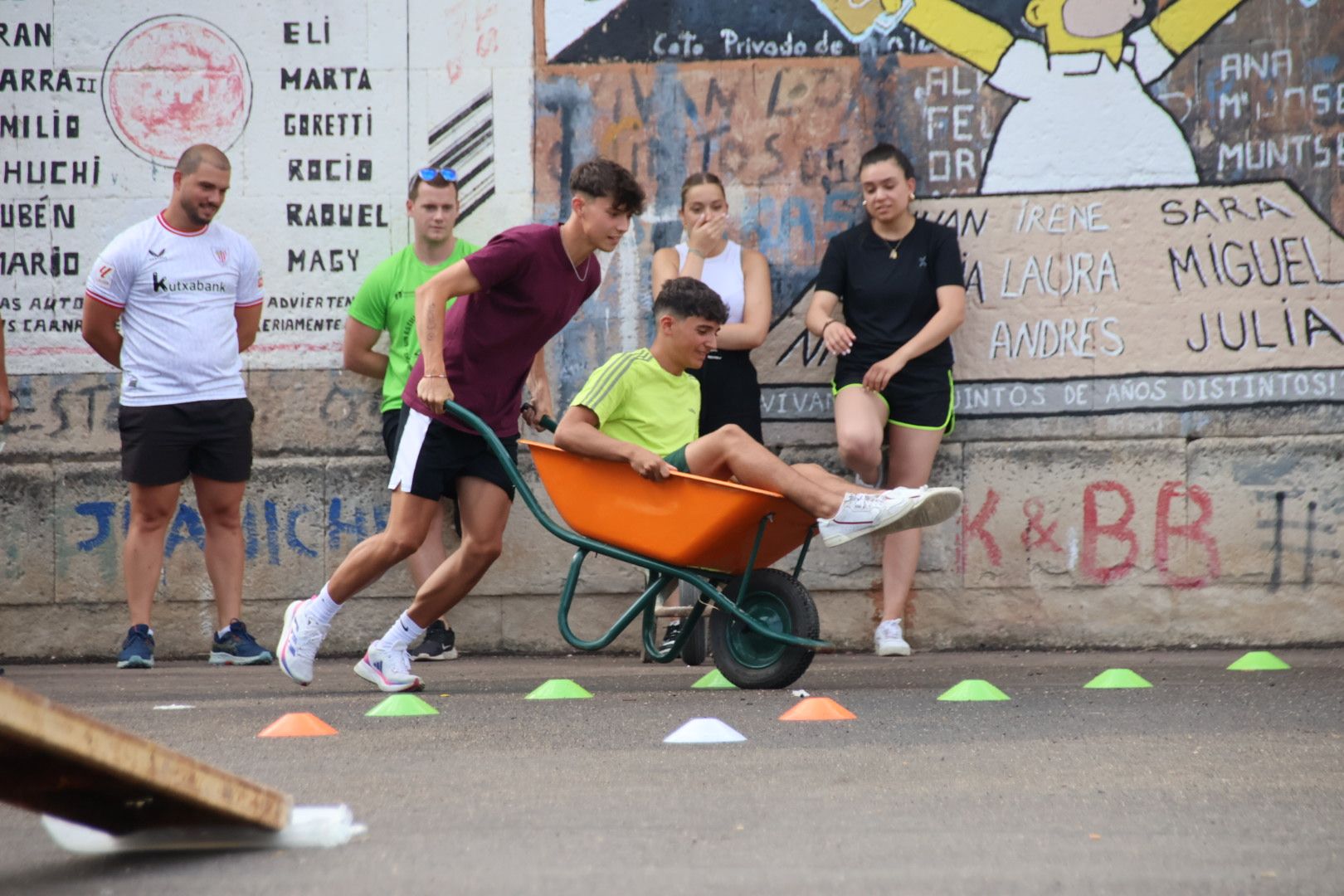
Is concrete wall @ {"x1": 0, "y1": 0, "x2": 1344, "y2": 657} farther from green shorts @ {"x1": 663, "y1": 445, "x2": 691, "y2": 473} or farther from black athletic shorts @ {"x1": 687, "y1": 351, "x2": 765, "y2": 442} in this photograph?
green shorts @ {"x1": 663, "y1": 445, "x2": 691, "y2": 473}

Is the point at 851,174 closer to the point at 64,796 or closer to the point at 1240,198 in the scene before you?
the point at 1240,198

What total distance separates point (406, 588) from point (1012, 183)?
10.8 ft

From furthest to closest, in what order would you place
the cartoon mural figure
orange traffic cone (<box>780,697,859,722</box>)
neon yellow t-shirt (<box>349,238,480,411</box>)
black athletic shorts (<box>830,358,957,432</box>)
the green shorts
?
the cartoon mural figure < neon yellow t-shirt (<box>349,238,480,411</box>) < black athletic shorts (<box>830,358,957,432</box>) < the green shorts < orange traffic cone (<box>780,697,859,722</box>)

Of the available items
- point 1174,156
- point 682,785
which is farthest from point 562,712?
point 1174,156

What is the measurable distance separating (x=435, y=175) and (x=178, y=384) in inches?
53.9

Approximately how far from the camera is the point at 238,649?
7.35 metres

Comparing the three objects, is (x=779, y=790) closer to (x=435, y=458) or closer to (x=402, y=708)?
(x=402, y=708)

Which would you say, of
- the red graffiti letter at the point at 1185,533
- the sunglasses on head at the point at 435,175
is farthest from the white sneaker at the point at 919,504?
the sunglasses on head at the point at 435,175

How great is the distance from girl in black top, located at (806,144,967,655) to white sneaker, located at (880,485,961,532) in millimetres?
1599

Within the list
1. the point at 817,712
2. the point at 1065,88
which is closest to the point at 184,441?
the point at 817,712

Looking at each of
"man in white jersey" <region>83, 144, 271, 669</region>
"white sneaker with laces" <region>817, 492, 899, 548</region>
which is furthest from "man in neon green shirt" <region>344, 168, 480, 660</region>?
"white sneaker with laces" <region>817, 492, 899, 548</region>

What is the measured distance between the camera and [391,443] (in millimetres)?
7848

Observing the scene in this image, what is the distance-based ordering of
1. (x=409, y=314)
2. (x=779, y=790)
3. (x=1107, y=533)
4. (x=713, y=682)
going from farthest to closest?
1. (x=1107, y=533)
2. (x=409, y=314)
3. (x=713, y=682)
4. (x=779, y=790)

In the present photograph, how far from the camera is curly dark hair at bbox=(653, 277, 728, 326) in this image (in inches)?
234
